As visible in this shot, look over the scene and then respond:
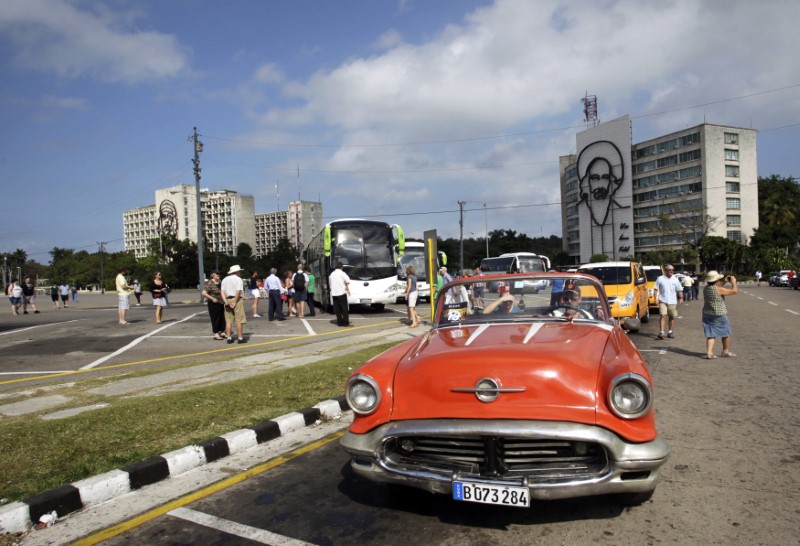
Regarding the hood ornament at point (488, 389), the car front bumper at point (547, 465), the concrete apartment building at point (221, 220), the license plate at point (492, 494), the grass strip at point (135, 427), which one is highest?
the concrete apartment building at point (221, 220)

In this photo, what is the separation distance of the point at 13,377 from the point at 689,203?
96.9 metres

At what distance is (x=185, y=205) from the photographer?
393 feet

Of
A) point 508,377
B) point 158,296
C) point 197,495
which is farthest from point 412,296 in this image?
point 508,377

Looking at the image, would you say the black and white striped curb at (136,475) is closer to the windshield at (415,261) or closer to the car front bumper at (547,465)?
the car front bumper at (547,465)

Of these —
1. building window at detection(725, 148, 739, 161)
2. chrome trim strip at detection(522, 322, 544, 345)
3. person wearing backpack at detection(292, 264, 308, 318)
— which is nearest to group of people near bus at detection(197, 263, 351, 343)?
person wearing backpack at detection(292, 264, 308, 318)

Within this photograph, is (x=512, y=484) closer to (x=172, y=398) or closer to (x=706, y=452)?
(x=706, y=452)

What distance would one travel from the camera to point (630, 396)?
11.3 ft

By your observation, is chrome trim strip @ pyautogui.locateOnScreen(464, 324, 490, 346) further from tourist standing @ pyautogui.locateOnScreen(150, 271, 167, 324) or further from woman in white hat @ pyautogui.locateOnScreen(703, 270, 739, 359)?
tourist standing @ pyautogui.locateOnScreen(150, 271, 167, 324)

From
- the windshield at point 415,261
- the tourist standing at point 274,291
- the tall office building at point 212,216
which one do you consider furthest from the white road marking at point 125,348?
the tall office building at point 212,216

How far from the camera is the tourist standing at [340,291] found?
16.4 meters

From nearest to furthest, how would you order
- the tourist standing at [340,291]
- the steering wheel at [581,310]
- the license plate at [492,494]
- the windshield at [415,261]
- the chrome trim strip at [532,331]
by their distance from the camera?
the license plate at [492,494] < the chrome trim strip at [532,331] < the steering wheel at [581,310] < the tourist standing at [340,291] < the windshield at [415,261]

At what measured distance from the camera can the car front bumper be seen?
127 inches

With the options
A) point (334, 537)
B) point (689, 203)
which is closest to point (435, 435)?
point (334, 537)

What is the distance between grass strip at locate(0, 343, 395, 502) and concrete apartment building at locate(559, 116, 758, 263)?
3257 inches
